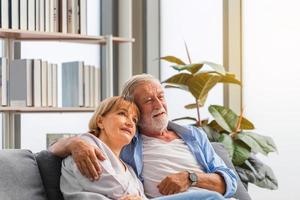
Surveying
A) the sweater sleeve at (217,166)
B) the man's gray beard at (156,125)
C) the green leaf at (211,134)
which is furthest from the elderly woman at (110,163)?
the green leaf at (211,134)

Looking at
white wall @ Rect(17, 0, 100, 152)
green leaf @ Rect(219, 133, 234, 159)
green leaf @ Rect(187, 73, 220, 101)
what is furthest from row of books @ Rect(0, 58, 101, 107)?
green leaf @ Rect(219, 133, 234, 159)

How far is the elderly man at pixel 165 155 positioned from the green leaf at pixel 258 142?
99 centimetres

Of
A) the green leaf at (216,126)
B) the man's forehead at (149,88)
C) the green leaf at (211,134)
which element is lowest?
the green leaf at (211,134)

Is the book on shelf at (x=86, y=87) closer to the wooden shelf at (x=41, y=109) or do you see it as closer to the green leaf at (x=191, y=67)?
the wooden shelf at (x=41, y=109)

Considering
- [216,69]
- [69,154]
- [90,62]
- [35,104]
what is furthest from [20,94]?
[69,154]

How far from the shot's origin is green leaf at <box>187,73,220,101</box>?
3863mm

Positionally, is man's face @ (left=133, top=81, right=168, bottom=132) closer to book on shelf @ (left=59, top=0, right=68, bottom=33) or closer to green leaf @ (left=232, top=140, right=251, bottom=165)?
green leaf @ (left=232, top=140, right=251, bottom=165)

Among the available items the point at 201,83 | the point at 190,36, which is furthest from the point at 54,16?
the point at 190,36

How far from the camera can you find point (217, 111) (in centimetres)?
400

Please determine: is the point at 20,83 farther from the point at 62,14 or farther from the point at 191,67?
the point at 191,67

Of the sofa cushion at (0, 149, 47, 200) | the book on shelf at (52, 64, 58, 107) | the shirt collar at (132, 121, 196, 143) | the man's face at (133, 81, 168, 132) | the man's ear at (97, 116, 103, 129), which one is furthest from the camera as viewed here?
the book on shelf at (52, 64, 58, 107)

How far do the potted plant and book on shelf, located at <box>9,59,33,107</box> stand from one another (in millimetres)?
798

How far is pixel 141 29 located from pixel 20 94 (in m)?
1.34

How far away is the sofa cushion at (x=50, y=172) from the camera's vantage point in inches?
96.8
